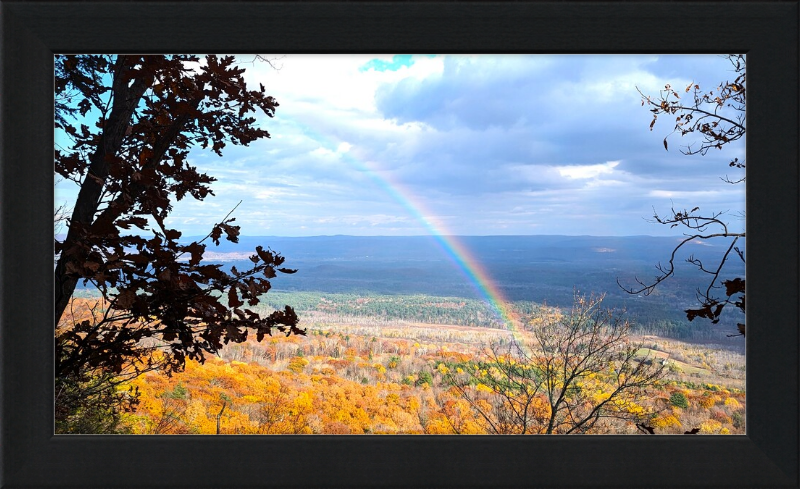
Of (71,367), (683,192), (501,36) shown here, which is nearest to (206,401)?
(71,367)

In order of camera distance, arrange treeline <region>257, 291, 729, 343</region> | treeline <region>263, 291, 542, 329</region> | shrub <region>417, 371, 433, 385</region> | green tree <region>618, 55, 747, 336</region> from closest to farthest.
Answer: green tree <region>618, 55, 747, 336</region> < shrub <region>417, 371, 433, 385</region> < treeline <region>257, 291, 729, 343</region> < treeline <region>263, 291, 542, 329</region>

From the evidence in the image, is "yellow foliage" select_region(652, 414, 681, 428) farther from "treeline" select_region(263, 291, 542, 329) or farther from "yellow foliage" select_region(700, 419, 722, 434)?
"treeline" select_region(263, 291, 542, 329)

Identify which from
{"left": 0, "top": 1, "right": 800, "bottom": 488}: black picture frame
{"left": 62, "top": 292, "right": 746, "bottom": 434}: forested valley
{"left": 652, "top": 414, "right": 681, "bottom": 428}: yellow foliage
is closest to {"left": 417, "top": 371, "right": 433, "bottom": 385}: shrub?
{"left": 62, "top": 292, "right": 746, "bottom": 434}: forested valley

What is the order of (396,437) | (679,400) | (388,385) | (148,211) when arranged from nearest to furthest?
(396,437) → (148,211) → (679,400) → (388,385)

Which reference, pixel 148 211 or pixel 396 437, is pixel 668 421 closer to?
pixel 396 437

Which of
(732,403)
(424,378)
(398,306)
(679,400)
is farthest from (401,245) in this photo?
(732,403)

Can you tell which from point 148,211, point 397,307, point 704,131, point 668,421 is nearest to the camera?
point 148,211

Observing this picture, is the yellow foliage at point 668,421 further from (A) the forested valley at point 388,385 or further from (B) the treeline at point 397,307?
(B) the treeline at point 397,307

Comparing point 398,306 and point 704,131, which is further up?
point 704,131
